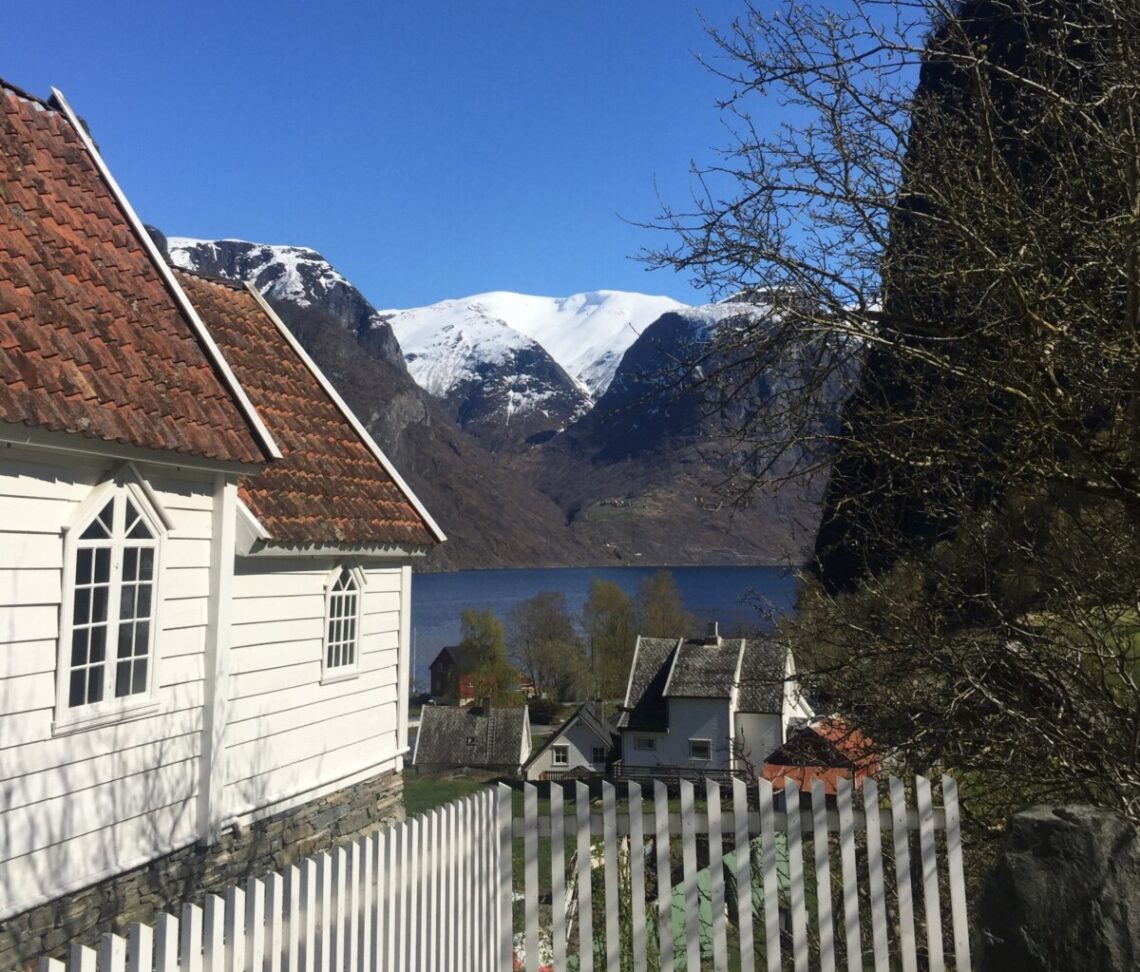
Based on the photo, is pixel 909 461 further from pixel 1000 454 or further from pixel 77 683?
pixel 77 683

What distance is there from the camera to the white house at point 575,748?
54.4 metres

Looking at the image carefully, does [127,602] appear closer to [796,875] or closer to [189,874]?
[189,874]

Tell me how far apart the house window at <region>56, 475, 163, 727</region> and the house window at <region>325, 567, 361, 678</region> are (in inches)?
110

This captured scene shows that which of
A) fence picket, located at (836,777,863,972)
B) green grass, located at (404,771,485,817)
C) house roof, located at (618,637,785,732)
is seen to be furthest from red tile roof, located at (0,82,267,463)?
house roof, located at (618,637,785,732)

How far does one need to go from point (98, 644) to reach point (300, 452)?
13.0 ft

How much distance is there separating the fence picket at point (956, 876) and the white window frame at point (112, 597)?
18.8 ft

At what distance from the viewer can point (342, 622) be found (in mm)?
10633

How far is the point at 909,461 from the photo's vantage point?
6.09 m

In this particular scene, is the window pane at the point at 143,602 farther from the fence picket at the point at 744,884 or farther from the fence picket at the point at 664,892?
the fence picket at the point at 744,884

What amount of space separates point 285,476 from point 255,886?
653 cm

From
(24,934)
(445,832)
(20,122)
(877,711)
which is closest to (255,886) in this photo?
(445,832)

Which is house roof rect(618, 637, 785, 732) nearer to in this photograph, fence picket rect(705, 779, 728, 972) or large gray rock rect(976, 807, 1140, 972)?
fence picket rect(705, 779, 728, 972)

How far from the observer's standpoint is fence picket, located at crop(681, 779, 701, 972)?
15.4ft

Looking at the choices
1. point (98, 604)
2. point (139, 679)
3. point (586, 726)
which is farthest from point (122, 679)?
point (586, 726)
